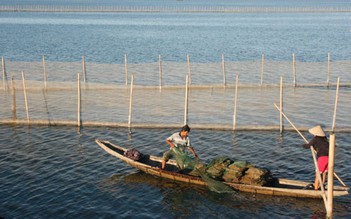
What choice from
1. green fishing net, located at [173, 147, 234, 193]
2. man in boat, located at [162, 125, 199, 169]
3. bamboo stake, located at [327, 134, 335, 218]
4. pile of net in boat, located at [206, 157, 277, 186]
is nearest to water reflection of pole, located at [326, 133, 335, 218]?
bamboo stake, located at [327, 134, 335, 218]

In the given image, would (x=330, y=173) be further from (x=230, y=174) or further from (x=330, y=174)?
(x=230, y=174)

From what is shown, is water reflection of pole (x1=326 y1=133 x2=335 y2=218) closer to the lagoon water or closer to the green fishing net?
the lagoon water

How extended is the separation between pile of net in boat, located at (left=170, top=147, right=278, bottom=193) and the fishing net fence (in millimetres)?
5056

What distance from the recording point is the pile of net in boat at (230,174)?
1147 cm

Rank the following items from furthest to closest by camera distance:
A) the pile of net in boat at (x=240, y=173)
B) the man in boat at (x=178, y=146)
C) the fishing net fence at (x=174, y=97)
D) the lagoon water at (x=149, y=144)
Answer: the fishing net fence at (x=174, y=97) → the man in boat at (x=178, y=146) → the pile of net in boat at (x=240, y=173) → the lagoon water at (x=149, y=144)

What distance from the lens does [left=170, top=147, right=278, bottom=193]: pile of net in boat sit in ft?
37.6

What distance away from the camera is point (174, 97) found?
2253 centimetres

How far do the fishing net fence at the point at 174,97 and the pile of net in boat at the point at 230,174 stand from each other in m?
5.06

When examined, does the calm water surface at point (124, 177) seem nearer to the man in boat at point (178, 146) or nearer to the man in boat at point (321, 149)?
the man in boat at point (178, 146)

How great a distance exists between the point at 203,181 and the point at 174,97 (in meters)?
A: 10.8

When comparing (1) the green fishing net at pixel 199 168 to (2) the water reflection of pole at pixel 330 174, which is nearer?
(2) the water reflection of pole at pixel 330 174

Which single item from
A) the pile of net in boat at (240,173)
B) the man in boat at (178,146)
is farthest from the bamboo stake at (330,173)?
the man in boat at (178,146)

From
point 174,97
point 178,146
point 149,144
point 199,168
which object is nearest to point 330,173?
point 199,168

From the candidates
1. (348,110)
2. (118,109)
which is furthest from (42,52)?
(348,110)
